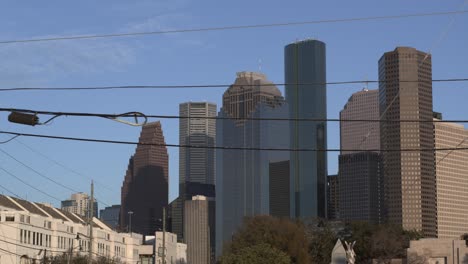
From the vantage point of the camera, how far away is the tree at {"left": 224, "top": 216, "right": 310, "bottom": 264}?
385ft

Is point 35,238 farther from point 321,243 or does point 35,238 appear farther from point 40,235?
point 321,243

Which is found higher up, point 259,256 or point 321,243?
point 321,243

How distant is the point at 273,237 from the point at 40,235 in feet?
113

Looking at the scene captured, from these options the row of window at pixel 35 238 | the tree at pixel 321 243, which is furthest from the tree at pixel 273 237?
the row of window at pixel 35 238

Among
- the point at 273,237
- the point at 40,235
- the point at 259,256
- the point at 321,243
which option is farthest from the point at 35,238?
the point at 321,243

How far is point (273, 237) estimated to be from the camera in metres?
119

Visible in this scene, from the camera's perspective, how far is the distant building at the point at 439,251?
110875mm

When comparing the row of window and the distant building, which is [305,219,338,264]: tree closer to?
the distant building

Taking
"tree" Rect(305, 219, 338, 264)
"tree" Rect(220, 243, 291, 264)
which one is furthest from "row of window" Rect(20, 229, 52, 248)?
"tree" Rect(305, 219, 338, 264)

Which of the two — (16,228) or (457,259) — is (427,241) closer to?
(457,259)

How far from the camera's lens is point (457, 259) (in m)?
110

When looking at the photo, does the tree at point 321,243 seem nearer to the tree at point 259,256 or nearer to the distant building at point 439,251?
the distant building at point 439,251

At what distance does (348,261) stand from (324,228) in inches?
2188

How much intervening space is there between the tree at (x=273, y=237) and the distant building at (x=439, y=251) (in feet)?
49.1
